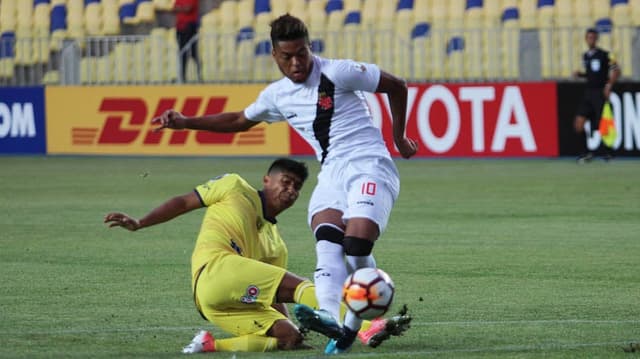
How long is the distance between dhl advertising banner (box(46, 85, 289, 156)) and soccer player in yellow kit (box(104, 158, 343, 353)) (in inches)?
680

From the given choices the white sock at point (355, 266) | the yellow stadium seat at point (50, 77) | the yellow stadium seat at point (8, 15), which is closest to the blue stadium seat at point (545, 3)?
the yellow stadium seat at point (50, 77)

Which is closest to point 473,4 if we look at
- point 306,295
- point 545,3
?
point 545,3

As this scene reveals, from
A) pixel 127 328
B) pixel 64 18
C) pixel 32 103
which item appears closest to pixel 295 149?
pixel 32 103

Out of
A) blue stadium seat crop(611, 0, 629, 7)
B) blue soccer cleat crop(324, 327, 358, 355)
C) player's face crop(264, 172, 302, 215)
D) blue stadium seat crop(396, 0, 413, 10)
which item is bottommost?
blue soccer cleat crop(324, 327, 358, 355)

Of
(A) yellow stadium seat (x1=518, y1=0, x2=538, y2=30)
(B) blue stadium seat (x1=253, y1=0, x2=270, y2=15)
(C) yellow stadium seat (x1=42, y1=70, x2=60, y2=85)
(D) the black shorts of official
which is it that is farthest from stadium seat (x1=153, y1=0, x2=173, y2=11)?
(D) the black shorts of official

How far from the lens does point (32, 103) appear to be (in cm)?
2762

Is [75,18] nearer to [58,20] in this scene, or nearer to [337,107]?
[58,20]

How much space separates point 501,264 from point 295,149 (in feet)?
45.1

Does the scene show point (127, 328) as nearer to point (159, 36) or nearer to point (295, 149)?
point (295, 149)

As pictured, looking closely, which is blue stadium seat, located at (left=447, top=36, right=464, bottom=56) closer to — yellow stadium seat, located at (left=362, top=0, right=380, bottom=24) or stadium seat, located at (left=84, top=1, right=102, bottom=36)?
yellow stadium seat, located at (left=362, top=0, right=380, bottom=24)

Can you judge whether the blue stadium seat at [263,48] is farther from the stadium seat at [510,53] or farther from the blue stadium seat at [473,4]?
the stadium seat at [510,53]

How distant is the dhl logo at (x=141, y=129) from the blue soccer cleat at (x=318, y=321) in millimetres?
18511

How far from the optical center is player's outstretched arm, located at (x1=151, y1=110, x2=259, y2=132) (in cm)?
809

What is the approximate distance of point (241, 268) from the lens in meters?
8.09
